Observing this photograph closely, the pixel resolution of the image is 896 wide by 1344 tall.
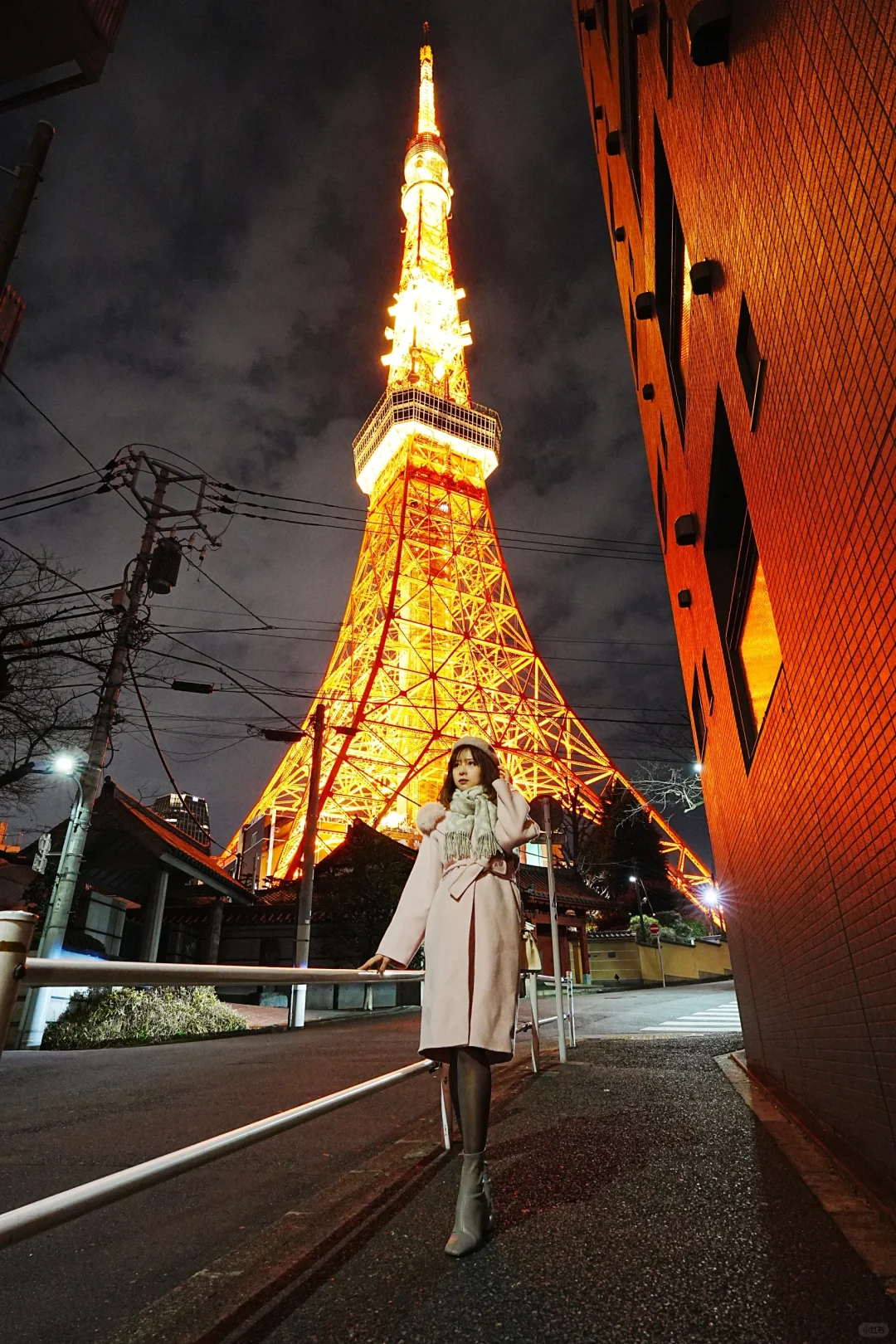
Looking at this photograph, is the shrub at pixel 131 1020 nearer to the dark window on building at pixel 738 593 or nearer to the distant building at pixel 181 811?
the dark window on building at pixel 738 593

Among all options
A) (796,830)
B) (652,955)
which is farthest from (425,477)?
(796,830)

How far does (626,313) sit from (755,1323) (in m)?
11.4

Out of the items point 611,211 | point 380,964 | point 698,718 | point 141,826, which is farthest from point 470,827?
point 141,826

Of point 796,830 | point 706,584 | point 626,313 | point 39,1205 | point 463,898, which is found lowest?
point 39,1205

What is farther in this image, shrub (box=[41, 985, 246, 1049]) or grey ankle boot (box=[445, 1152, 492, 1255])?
shrub (box=[41, 985, 246, 1049])

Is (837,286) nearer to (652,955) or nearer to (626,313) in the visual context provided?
(626,313)

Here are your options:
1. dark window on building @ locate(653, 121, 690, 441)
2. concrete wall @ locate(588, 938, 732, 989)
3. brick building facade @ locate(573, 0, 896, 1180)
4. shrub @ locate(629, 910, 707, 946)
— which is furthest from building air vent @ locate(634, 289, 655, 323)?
shrub @ locate(629, 910, 707, 946)

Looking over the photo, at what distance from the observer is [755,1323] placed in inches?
63.4

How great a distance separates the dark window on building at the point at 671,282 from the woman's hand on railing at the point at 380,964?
5.09m

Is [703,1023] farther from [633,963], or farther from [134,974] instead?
[633,963]

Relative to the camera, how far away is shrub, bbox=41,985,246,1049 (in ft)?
32.4

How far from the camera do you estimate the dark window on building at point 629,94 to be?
618 cm

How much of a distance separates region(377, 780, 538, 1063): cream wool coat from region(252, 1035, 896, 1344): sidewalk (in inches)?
20.5

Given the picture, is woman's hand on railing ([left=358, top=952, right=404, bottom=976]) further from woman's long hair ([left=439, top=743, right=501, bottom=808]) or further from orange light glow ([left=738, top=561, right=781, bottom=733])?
orange light glow ([left=738, top=561, right=781, bottom=733])
